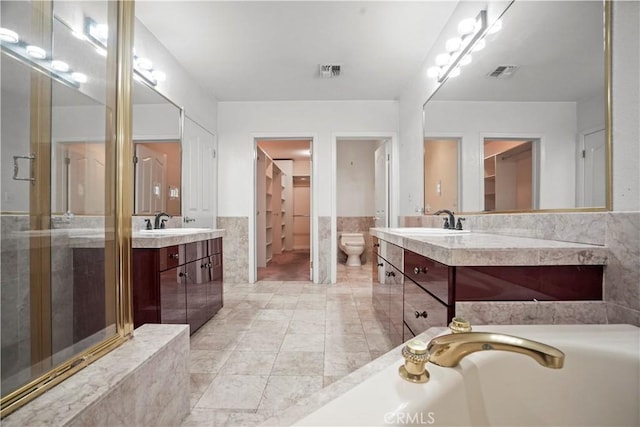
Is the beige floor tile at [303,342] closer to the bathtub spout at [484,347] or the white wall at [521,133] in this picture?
the bathtub spout at [484,347]

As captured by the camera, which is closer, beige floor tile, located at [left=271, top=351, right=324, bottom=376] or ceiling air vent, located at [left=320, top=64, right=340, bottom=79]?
beige floor tile, located at [left=271, top=351, right=324, bottom=376]

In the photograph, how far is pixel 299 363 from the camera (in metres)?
1.65

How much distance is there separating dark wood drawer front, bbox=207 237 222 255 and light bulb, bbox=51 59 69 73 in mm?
1527

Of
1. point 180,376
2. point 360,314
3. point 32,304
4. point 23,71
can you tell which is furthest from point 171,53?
point 360,314

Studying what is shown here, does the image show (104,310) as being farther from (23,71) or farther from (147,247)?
(23,71)

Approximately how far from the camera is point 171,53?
260cm

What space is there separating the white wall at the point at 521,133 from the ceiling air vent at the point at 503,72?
0.15 meters

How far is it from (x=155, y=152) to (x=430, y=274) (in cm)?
240

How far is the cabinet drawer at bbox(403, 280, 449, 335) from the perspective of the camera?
3.48 feet

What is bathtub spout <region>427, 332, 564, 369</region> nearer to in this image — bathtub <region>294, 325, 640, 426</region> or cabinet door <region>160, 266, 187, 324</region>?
bathtub <region>294, 325, 640, 426</region>

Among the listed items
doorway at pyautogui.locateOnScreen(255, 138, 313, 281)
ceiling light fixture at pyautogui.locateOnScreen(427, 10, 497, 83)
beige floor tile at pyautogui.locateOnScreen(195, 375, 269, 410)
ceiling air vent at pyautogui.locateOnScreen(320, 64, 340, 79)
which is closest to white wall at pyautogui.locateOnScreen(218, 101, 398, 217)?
doorway at pyautogui.locateOnScreen(255, 138, 313, 281)

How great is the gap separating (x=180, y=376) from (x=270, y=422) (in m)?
0.83

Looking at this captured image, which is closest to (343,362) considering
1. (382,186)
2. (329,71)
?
(329,71)

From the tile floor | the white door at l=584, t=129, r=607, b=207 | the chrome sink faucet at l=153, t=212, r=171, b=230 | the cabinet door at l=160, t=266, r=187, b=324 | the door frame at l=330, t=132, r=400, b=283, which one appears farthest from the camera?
the door frame at l=330, t=132, r=400, b=283
